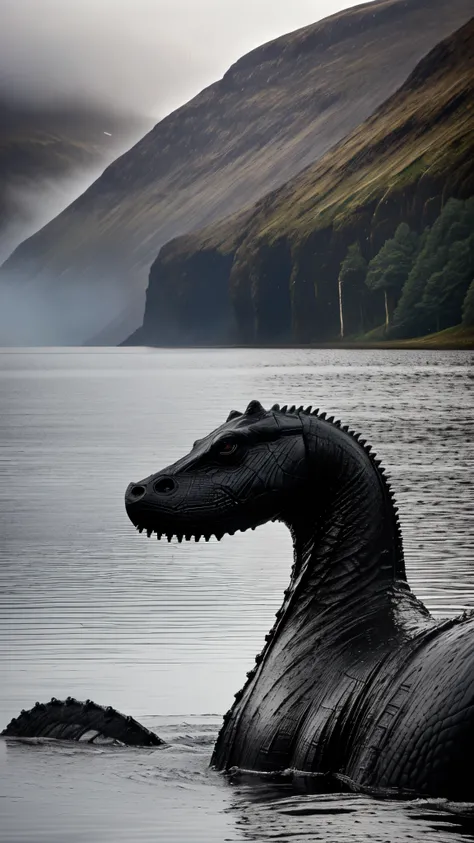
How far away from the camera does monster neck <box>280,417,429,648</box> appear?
760cm

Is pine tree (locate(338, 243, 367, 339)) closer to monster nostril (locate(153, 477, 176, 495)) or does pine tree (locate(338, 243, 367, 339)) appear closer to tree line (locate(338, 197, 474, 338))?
tree line (locate(338, 197, 474, 338))

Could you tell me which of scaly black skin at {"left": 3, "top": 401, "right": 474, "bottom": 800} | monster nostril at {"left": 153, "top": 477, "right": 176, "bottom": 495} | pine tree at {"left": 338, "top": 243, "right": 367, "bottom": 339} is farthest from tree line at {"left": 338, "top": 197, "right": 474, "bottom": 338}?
monster nostril at {"left": 153, "top": 477, "right": 176, "bottom": 495}

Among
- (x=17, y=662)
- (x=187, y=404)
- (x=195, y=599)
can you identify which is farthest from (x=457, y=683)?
(x=187, y=404)

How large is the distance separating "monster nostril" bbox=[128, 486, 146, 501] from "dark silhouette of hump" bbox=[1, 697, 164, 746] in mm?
1807

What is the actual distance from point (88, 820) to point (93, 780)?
2.44 feet

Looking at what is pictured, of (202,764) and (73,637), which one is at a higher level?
(73,637)

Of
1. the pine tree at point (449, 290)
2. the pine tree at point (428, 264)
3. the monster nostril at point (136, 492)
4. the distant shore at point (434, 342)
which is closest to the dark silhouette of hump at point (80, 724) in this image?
the monster nostril at point (136, 492)

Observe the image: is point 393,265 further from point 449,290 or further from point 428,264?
point 449,290

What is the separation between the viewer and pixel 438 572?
15.9 m

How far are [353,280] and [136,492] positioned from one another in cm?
19008

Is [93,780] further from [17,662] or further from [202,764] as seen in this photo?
[17,662]

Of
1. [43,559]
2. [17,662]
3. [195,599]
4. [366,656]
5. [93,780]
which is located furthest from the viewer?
[43,559]

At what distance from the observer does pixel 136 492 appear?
766 cm

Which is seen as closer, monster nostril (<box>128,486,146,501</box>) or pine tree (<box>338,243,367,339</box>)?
monster nostril (<box>128,486,146,501</box>)
